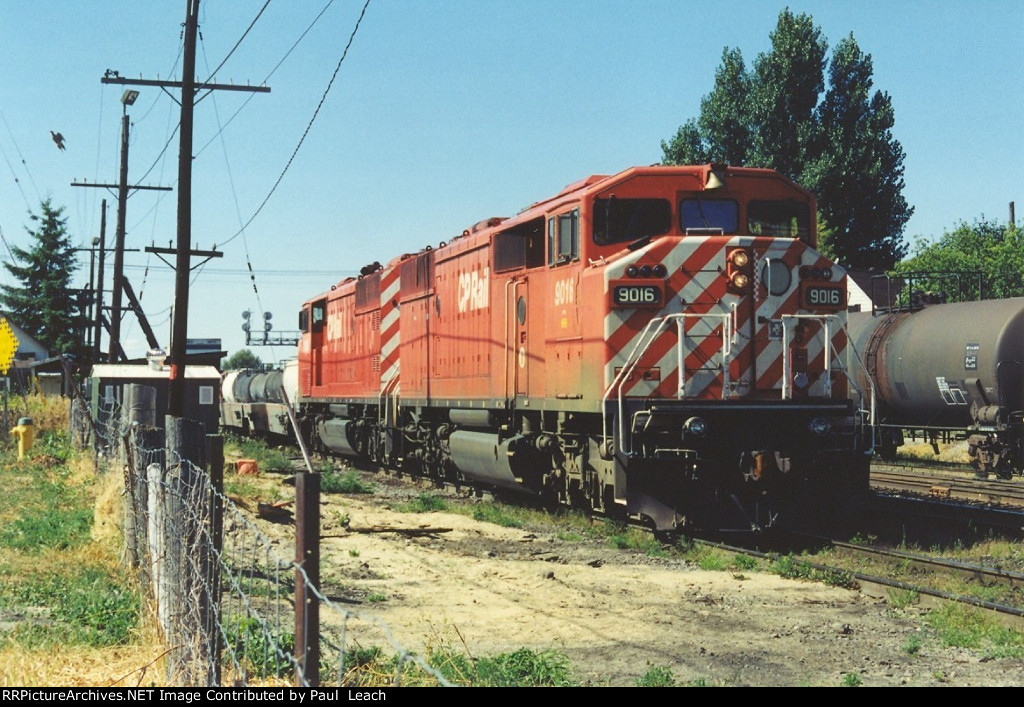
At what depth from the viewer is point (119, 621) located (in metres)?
7.86

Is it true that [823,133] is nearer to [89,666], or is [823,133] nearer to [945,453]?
[945,453]

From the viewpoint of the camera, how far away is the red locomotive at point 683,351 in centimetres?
1272

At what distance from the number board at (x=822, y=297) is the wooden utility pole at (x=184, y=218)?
38.9 ft

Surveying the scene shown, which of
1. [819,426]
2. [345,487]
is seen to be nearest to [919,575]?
[819,426]

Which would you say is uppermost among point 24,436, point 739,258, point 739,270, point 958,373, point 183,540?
point 739,258

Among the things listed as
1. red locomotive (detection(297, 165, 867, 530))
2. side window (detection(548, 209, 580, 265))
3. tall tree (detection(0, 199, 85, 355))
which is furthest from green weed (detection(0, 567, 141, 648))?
tall tree (detection(0, 199, 85, 355))

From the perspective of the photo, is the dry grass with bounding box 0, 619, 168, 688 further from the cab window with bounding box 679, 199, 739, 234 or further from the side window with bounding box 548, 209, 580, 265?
the cab window with bounding box 679, 199, 739, 234

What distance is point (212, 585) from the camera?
20.1ft

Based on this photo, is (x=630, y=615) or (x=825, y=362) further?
(x=825, y=362)

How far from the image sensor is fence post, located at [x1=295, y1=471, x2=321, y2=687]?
15.5ft

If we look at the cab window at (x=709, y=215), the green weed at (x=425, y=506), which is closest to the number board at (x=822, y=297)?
the cab window at (x=709, y=215)

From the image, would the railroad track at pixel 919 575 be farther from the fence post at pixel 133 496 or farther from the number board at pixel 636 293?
the fence post at pixel 133 496

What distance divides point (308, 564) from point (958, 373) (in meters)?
18.7
